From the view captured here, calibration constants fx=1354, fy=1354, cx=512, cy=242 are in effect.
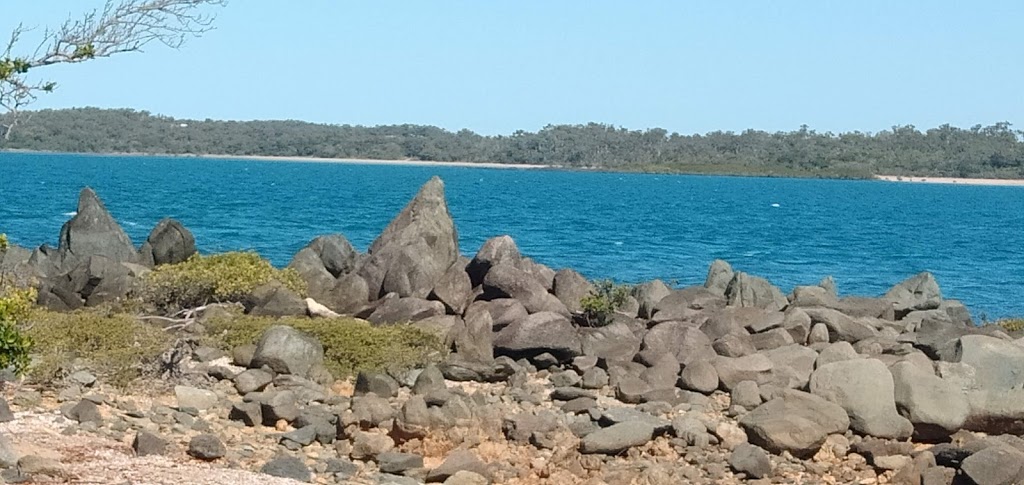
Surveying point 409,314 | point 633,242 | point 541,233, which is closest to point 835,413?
point 409,314

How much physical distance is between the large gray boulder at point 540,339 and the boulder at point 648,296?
14.4 feet

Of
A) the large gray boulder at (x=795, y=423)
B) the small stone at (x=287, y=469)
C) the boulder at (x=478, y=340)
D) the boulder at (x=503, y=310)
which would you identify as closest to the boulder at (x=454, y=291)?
the boulder at (x=503, y=310)

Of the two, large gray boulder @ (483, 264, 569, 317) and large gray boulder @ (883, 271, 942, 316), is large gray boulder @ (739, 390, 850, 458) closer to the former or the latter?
large gray boulder @ (483, 264, 569, 317)

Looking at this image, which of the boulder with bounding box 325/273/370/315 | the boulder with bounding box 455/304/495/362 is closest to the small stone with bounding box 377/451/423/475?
the boulder with bounding box 455/304/495/362

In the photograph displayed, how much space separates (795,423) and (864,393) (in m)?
1.41

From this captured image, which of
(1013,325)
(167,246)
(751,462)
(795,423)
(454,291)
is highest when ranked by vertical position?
(167,246)

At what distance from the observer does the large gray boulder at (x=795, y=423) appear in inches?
602

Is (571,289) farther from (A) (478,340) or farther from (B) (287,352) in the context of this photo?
(B) (287,352)

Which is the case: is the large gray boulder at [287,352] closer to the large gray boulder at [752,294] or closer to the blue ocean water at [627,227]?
the large gray boulder at [752,294]

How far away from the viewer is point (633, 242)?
194 feet

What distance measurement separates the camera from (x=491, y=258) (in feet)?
79.7

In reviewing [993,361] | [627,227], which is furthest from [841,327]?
[627,227]

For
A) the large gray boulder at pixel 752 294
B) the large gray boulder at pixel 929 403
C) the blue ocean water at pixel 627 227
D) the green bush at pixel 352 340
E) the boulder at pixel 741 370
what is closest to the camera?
the large gray boulder at pixel 929 403

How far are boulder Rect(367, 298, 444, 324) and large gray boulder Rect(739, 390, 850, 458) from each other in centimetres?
695
